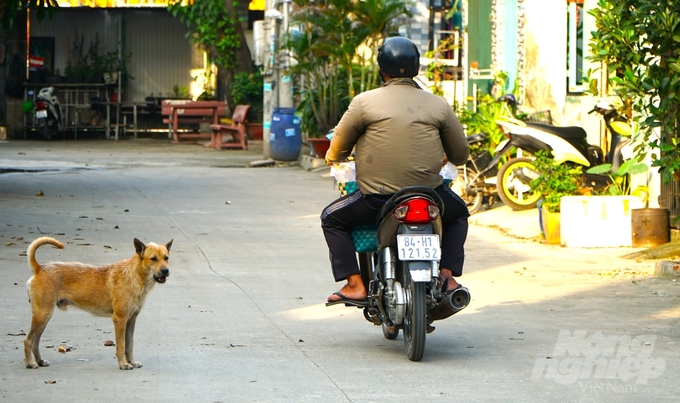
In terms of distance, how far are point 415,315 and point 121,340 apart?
165 cm

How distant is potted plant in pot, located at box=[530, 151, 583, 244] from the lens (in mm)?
11805

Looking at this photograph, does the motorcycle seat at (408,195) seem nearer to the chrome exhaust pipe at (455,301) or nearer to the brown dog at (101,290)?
the chrome exhaust pipe at (455,301)

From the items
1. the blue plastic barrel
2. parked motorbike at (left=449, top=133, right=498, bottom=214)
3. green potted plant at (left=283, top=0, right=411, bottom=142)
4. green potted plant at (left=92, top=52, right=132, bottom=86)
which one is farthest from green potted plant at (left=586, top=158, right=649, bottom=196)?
green potted plant at (left=92, top=52, right=132, bottom=86)

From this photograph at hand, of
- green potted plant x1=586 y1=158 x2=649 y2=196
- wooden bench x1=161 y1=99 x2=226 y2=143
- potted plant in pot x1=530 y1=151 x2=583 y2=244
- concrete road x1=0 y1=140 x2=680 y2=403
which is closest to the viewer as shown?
→ concrete road x1=0 y1=140 x2=680 y2=403

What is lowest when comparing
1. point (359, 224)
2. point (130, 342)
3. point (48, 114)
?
point (130, 342)

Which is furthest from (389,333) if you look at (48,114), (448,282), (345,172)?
(48,114)

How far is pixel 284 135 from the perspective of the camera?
22.4 meters

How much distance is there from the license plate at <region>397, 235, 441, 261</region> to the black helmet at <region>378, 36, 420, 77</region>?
3.50 ft

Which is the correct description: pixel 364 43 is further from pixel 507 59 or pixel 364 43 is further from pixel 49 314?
pixel 49 314

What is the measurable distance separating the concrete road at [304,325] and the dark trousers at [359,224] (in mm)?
545

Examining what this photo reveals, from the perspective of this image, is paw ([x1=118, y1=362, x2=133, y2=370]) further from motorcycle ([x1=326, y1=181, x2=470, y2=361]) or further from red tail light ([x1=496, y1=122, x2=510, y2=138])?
red tail light ([x1=496, y1=122, x2=510, y2=138])

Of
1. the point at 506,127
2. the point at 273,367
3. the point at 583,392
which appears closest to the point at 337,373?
the point at 273,367

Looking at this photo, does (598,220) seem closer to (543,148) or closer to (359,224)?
(543,148)

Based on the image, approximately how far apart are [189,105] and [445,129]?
Result: 23.9 metres
